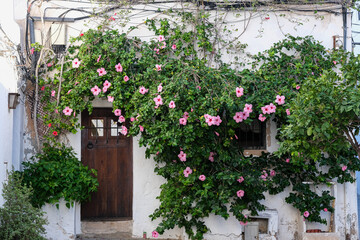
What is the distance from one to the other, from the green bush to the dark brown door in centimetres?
157

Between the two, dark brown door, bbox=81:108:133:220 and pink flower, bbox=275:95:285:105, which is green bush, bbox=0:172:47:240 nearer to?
dark brown door, bbox=81:108:133:220

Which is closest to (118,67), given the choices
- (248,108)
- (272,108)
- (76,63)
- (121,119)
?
(76,63)

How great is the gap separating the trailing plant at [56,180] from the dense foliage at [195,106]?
0.45m

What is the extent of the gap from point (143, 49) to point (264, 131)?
2.51m

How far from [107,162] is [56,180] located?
3.57 feet

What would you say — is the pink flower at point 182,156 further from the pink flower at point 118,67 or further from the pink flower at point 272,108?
the pink flower at point 118,67

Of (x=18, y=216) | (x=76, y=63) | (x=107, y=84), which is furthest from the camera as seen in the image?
(x=76, y=63)

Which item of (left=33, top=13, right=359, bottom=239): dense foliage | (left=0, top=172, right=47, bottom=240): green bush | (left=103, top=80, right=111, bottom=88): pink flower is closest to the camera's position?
(left=0, top=172, right=47, bottom=240): green bush

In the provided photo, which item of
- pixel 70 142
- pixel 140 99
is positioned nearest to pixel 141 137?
pixel 140 99

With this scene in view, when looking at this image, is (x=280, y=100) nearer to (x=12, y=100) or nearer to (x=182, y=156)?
(x=182, y=156)

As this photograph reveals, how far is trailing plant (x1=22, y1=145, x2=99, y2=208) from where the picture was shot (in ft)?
25.1

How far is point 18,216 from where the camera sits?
6.78 metres

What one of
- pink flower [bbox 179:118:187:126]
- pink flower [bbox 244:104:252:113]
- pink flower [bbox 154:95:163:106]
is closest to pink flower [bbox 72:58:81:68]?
pink flower [bbox 154:95:163:106]

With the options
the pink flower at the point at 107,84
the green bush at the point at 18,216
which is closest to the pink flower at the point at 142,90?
the pink flower at the point at 107,84
